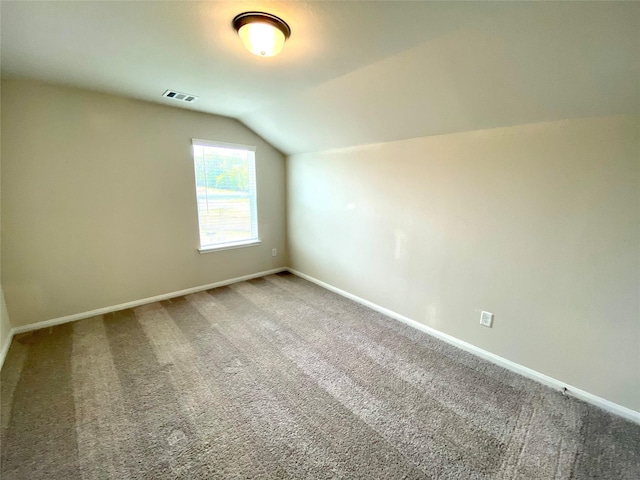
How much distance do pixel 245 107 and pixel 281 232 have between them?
1.97 m

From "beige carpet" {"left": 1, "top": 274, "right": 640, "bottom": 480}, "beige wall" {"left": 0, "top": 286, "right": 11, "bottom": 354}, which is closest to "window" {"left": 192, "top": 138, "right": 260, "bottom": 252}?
"beige carpet" {"left": 1, "top": 274, "right": 640, "bottom": 480}

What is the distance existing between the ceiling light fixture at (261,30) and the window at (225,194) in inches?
84.3

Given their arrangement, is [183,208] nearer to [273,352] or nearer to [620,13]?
[273,352]

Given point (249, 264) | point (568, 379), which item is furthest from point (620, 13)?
point (249, 264)

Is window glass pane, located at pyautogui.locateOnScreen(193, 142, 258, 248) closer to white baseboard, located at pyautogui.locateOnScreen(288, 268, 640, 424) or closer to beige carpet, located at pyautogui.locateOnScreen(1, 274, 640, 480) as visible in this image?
beige carpet, located at pyautogui.locateOnScreen(1, 274, 640, 480)

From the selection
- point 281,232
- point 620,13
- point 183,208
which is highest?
point 620,13

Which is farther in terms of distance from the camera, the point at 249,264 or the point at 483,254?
the point at 249,264

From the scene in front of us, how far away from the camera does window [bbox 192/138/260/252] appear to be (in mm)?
3566

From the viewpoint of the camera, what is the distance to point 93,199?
2.85 metres

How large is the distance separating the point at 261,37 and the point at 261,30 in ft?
0.10

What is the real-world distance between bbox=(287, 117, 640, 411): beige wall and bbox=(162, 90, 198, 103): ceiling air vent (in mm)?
Answer: 1857

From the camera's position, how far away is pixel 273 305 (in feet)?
11.0

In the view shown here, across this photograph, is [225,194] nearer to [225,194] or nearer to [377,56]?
[225,194]

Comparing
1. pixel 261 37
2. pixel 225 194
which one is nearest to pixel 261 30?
Answer: pixel 261 37
